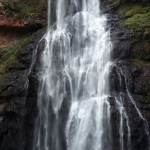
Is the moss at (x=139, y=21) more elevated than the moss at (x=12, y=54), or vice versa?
the moss at (x=139, y=21)

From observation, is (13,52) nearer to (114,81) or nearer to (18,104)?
(18,104)

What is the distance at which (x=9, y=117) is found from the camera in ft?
44.2

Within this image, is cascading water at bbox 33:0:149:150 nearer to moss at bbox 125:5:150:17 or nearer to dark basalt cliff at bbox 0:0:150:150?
dark basalt cliff at bbox 0:0:150:150

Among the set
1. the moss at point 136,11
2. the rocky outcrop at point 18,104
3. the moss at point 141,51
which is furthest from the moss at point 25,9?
the moss at point 141,51

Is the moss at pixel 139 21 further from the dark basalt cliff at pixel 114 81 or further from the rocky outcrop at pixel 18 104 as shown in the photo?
the rocky outcrop at pixel 18 104

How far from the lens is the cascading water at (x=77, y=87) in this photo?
11695 millimetres

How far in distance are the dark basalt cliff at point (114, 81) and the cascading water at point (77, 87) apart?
1.10ft

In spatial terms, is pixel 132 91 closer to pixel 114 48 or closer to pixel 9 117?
pixel 114 48

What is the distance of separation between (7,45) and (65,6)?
4.65m

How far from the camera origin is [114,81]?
41.7ft

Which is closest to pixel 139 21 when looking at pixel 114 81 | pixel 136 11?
pixel 136 11

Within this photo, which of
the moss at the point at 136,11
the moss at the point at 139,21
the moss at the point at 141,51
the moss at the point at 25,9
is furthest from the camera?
the moss at the point at 25,9

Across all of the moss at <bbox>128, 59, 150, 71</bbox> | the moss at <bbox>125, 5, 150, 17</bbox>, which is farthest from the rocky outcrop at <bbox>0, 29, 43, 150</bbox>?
the moss at <bbox>125, 5, 150, 17</bbox>

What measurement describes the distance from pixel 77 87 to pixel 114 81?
6.14ft
